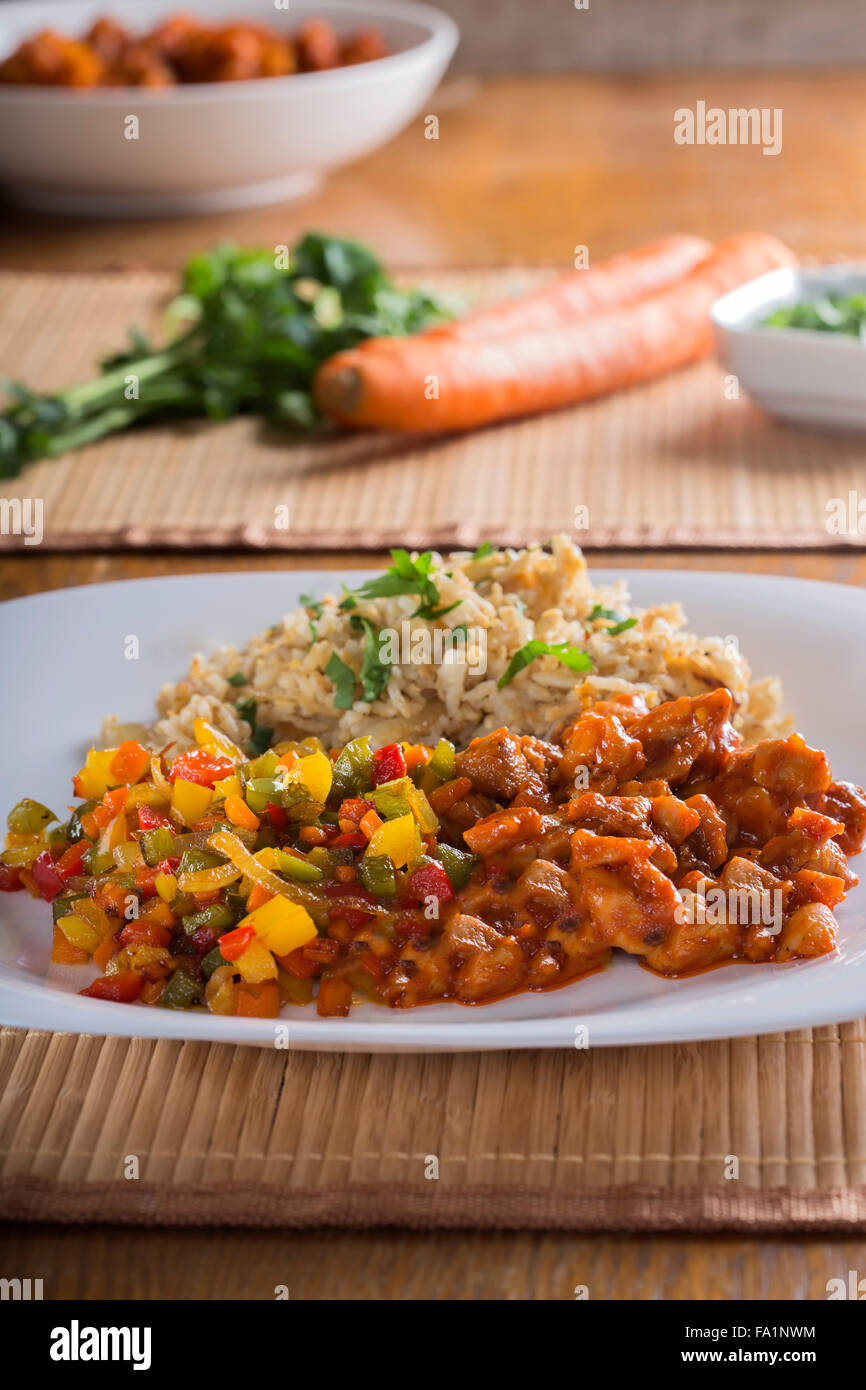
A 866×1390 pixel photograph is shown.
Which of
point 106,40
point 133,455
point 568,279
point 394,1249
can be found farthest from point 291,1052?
point 106,40

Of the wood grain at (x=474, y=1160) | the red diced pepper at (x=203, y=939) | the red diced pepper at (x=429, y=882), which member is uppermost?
the red diced pepper at (x=429, y=882)

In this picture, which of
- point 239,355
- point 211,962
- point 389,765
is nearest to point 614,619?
point 389,765

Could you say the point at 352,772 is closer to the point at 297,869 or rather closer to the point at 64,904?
the point at 297,869

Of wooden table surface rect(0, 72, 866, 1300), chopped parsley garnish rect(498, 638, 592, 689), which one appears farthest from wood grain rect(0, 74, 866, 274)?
chopped parsley garnish rect(498, 638, 592, 689)

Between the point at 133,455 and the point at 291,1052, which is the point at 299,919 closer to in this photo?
the point at 291,1052

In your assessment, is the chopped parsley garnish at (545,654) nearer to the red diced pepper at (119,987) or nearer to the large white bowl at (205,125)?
the red diced pepper at (119,987)

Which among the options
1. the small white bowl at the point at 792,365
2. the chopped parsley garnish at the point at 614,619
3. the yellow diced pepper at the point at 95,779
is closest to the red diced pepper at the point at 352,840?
the yellow diced pepper at the point at 95,779
